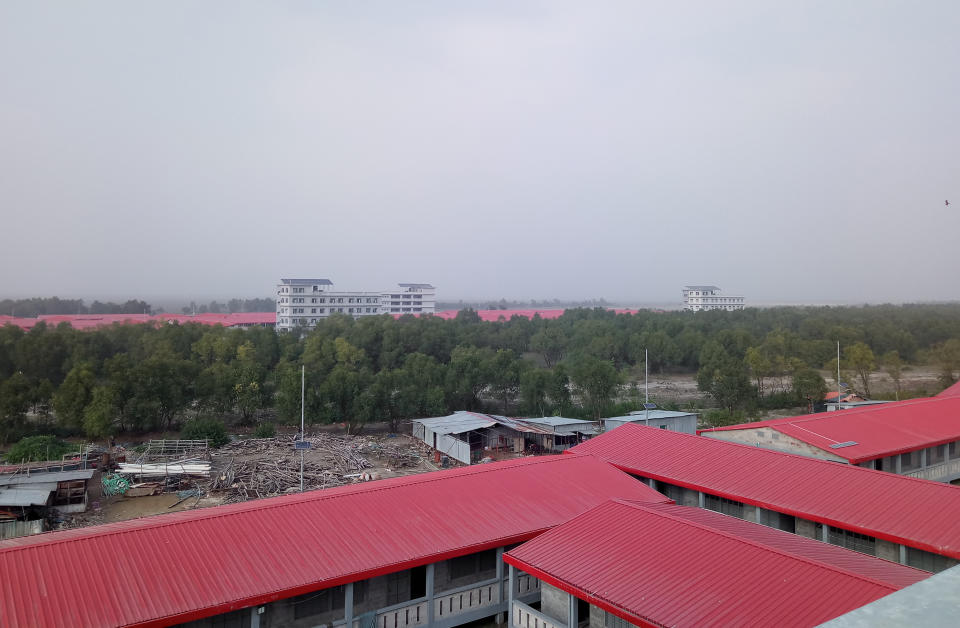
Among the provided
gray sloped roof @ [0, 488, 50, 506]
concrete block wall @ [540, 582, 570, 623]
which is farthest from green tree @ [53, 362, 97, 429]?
concrete block wall @ [540, 582, 570, 623]

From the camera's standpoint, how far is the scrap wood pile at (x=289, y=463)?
632 inches

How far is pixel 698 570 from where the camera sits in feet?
20.7

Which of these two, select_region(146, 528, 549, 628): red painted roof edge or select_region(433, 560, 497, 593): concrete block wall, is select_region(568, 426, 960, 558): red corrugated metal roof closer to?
select_region(146, 528, 549, 628): red painted roof edge

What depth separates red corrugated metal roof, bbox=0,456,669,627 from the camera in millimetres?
5957

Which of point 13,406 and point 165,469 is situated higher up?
point 13,406

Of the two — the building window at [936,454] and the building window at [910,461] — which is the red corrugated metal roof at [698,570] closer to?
the building window at [910,461]

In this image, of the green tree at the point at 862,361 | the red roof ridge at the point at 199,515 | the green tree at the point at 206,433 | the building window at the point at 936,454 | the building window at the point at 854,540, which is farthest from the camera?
the green tree at the point at 862,361

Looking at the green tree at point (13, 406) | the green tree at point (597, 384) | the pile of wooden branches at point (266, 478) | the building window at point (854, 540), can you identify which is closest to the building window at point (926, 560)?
the building window at point (854, 540)

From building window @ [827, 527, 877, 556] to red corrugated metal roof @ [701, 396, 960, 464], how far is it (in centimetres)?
393

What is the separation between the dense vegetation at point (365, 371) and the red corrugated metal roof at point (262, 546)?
15353 mm

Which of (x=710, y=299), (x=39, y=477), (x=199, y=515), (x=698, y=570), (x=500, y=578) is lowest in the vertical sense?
(x=39, y=477)

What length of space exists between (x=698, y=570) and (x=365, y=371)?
69.4 feet

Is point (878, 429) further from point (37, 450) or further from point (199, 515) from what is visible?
point (37, 450)

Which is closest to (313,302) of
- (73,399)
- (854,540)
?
(73,399)
